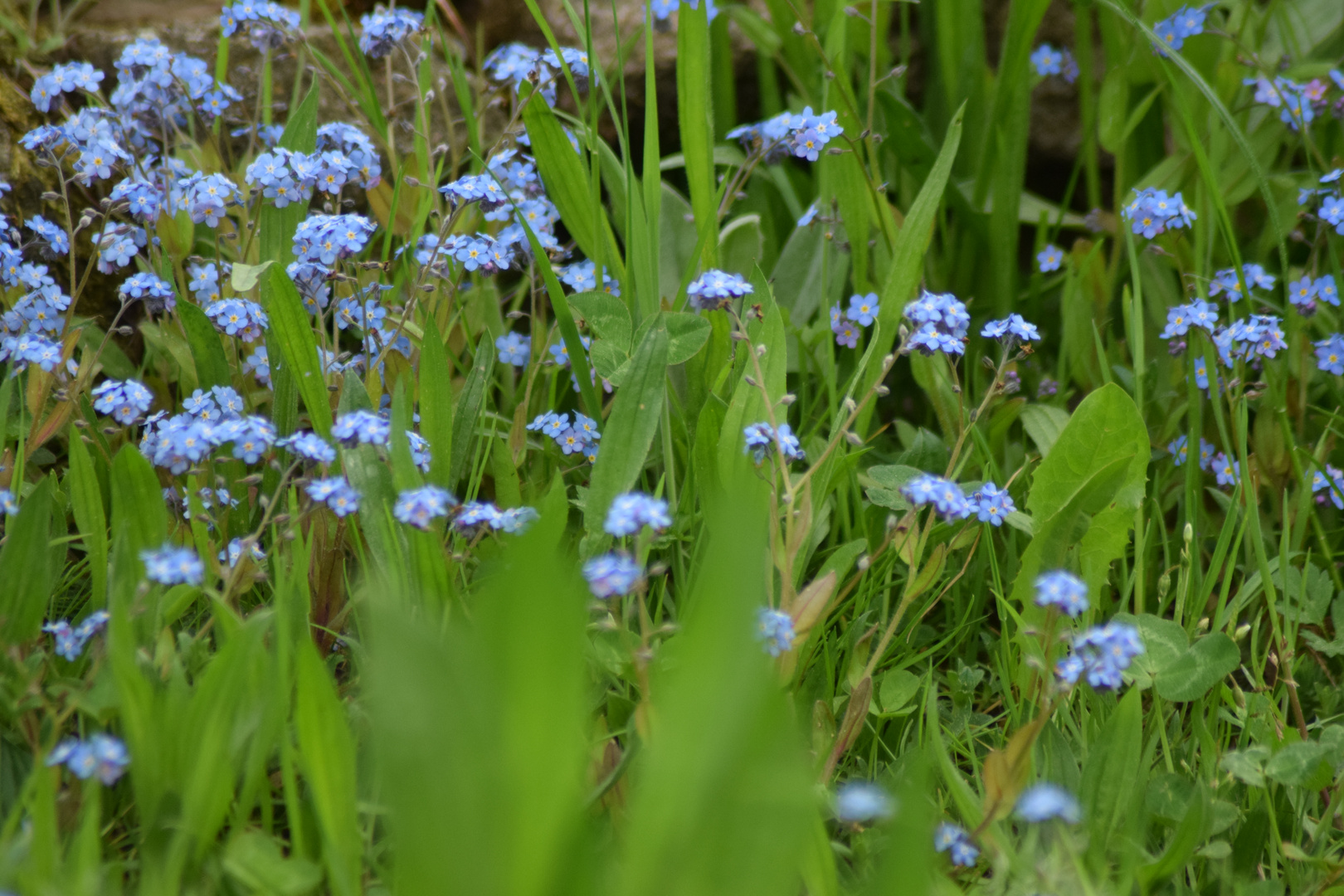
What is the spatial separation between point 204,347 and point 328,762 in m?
1.06

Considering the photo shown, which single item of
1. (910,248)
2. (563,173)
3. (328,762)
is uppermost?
(563,173)

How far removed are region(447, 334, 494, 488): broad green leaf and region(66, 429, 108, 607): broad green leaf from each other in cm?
61

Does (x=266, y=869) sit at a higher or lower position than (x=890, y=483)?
lower

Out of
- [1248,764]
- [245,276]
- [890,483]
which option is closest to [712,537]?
[890,483]

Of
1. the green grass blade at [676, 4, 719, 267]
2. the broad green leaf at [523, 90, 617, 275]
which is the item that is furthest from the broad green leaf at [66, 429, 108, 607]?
the green grass blade at [676, 4, 719, 267]

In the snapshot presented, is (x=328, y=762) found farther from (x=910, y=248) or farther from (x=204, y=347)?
(x=910, y=248)

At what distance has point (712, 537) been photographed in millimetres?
1702

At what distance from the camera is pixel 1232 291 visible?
2.42m

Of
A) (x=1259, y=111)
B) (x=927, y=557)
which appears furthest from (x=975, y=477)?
(x=1259, y=111)

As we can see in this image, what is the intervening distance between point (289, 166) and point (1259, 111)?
8.65 feet

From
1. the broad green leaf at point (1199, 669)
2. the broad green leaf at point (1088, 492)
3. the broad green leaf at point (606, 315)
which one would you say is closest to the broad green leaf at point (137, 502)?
the broad green leaf at point (606, 315)

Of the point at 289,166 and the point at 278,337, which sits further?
the point at 289,166

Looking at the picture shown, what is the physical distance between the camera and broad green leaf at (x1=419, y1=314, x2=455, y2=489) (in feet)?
6.31

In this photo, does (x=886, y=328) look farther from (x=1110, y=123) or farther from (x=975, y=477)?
(x=1110, y=123)
